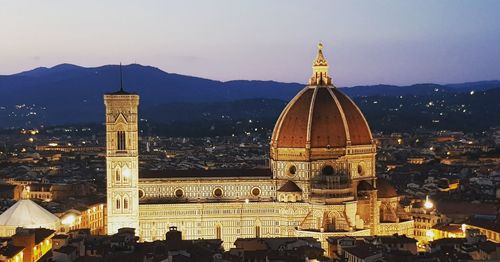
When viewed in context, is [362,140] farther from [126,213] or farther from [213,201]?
[126,213]

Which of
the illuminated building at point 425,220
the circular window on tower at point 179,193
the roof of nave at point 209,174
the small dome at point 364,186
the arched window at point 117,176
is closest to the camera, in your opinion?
the arched window at point 117,176

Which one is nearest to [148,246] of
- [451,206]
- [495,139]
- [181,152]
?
[451,206]

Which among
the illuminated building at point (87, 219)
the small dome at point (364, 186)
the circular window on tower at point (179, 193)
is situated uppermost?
the small dome at point (364, 186)

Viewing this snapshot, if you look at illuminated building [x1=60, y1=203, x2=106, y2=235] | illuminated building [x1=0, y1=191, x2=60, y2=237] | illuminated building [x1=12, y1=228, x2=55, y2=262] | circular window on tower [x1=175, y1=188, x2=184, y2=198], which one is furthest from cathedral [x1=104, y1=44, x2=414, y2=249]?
illuminated building [x1=12, y1=228, x2=55, y2=262]

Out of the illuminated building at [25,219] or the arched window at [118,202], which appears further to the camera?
the arched window at [118,202]

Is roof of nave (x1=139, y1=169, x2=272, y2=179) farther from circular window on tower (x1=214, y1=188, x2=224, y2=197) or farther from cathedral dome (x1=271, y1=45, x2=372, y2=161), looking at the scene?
cathedral dome (x1=271, y1=45, x2=372, y2=161)

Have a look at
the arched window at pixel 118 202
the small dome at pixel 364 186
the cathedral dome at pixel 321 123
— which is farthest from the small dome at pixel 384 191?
the arched window at pixel 118 202

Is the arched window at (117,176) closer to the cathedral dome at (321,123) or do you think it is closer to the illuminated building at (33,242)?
the illuminated building at (33,242)
